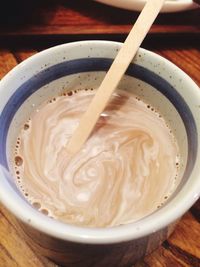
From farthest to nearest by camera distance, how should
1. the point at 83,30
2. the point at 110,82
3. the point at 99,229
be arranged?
the point at 83,30, the point at 110,82, the point at 99,229

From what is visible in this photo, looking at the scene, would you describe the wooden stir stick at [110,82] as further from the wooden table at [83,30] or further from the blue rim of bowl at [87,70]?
the wooden table at [83,30]

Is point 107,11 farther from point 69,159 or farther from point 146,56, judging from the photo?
point 69,159

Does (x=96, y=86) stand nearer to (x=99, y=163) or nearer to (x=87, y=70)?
(x=87, y=70)

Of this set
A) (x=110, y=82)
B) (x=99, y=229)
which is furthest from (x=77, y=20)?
Result: (x=99, y=229)

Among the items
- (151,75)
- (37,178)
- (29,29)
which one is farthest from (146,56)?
(29,29)

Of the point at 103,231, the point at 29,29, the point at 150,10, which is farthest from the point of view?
the point at 29,29

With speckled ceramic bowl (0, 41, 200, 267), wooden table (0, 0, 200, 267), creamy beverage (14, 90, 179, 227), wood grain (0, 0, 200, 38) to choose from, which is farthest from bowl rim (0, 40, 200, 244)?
wood grain (0, 0, 200, 38)
